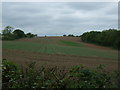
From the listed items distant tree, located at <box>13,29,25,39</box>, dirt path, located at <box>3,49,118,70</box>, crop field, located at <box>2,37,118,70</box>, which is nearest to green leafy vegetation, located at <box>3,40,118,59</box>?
crop field, located at <box>2,37,118,70</box>

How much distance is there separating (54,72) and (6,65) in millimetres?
975

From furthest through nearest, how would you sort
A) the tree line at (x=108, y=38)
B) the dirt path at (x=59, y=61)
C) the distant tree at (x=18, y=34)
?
the distant tree at (x=18, y=34)
the dirt path at (x=59, y=61)
the tree line at (x=108, y=38)

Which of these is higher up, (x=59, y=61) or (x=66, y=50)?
(x=59, y=61)

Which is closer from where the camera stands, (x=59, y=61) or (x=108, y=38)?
(x=59, y=61)

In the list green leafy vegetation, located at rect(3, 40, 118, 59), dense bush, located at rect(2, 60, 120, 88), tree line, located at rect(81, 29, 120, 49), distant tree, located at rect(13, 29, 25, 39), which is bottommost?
green leafy vegetation, located at rect(3, 40, 118, 59)

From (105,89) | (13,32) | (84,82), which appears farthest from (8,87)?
(13,32)

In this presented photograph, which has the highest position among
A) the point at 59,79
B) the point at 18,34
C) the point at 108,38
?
the point at 18,34

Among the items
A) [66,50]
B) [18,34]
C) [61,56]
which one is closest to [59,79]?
[61,56]

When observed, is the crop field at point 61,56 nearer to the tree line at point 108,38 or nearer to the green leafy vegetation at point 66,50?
the green leafy vegetation at point 66,50

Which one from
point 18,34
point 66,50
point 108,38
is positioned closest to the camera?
point 108,38

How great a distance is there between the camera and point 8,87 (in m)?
2.91

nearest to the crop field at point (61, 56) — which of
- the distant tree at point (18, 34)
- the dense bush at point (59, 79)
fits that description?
the dense bush at point (59, 79)

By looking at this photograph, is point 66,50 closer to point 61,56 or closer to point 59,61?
point 61,56

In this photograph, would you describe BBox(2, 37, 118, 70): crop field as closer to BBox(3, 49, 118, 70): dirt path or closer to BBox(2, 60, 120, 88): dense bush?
BBox(3, 49, 118, 70): dirt path
